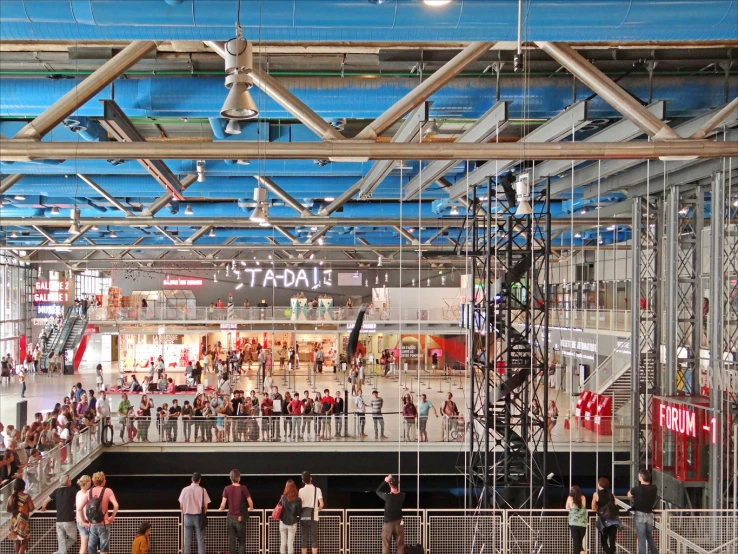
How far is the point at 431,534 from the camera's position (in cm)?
989

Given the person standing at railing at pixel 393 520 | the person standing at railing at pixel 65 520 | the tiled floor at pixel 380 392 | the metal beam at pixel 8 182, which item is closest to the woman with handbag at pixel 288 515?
the person standing at railing at pixel 393 520

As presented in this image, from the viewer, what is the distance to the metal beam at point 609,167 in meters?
9.46

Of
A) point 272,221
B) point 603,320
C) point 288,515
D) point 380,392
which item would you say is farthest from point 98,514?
point 603,320

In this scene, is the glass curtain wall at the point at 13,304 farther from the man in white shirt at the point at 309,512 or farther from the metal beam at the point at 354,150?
the man in white shirt at the point at 309,512

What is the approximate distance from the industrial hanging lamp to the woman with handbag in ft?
17.3

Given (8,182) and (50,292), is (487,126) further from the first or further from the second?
(50,292)

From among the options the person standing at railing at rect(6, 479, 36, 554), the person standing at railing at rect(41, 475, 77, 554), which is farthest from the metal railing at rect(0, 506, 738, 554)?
the person standing at railing at rect(41, 475, 77, 554)

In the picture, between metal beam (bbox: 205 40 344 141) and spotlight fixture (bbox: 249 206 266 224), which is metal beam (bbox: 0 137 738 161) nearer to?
metal beam (bbox: 205 40 344 141)

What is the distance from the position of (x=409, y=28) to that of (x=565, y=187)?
9662mm

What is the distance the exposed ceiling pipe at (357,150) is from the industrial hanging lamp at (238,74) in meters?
1.98

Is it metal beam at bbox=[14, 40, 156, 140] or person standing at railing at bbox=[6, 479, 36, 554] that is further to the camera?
person standing at railing at bbox=[6, 479, 36, 554]

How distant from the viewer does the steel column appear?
39.5ft

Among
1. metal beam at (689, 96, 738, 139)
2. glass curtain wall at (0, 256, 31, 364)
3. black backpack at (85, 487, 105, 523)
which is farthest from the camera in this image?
glass curtain wall at (0, 256, 31, 364)

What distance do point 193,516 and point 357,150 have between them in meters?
5.51
